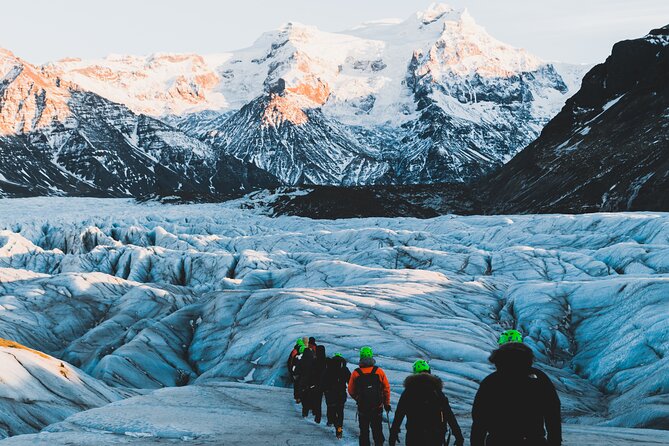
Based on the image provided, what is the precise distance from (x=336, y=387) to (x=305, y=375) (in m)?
2.23

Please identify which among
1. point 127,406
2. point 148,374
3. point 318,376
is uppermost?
point 318,376

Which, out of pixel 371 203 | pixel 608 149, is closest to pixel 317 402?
pixel 608 149

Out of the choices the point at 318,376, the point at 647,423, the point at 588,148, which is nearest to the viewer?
the point at 318,376

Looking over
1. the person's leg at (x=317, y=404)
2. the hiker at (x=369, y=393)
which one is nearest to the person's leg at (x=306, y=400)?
the person's leg at (x=317, y=404)

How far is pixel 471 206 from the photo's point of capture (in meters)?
152

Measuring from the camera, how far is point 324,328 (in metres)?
28.8

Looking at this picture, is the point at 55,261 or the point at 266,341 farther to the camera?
the point at 55,261

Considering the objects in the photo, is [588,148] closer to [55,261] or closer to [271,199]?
[271,199]

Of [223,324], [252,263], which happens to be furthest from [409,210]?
[223,324]

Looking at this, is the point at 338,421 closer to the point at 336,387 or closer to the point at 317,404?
the point at 336,387

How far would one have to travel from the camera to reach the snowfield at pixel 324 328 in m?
15.7

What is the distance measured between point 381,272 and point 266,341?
18.4 m

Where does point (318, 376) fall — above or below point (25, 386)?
above

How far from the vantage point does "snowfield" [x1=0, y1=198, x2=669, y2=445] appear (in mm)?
15672
